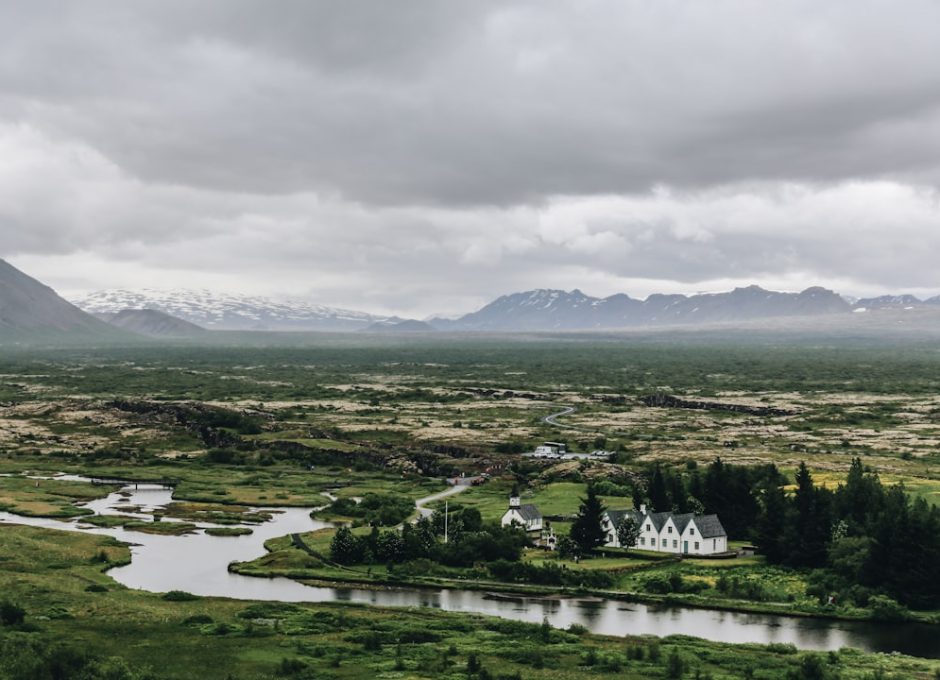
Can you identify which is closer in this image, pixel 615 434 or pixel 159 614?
pixel 159 614

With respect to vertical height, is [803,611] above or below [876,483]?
below

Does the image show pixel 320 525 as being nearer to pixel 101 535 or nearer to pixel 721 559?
pixel 101 535

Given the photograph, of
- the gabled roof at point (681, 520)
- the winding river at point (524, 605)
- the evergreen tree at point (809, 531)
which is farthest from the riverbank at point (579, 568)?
the gabled roof at point (681, 520)

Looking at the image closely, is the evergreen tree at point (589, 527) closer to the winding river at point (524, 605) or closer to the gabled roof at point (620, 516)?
the gabled roof at point (620, 516)

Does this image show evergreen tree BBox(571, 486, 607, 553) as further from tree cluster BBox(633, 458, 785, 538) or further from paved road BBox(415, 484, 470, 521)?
paved road BBox(415, 484, 470, 521)

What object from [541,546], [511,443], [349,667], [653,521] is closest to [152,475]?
[511,443]

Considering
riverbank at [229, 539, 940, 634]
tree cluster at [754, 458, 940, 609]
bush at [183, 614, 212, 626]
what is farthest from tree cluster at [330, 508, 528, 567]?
tree cluster at [754, 458, 940, 609]
